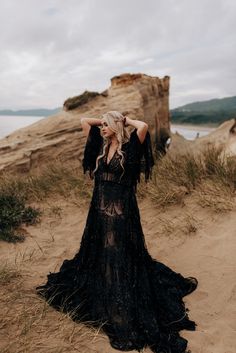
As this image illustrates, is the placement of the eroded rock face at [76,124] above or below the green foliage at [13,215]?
above

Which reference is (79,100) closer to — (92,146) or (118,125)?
(92,146)

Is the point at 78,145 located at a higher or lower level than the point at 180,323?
higher

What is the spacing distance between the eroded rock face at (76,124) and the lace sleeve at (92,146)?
4.90 m

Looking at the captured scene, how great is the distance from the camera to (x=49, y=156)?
9.31m

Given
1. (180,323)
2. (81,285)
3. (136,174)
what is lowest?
(180,323)

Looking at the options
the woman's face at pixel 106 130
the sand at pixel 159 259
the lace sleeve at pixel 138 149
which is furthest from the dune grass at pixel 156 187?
the woman's face at pixel 106 130

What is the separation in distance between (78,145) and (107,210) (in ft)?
18.3

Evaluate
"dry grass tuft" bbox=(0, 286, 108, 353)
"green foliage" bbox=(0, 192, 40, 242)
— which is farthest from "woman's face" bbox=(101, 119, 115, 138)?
"green foliage" bbox=(0, 192, 40, 242)

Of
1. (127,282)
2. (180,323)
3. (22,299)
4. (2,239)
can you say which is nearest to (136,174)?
(127,282)

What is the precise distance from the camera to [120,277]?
400 cm

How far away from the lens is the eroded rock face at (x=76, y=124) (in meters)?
9.24

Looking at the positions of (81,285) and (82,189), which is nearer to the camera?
(81,285)

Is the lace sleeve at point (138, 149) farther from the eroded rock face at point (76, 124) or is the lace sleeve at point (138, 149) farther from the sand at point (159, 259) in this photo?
the eroded rock face at point (76, 124)

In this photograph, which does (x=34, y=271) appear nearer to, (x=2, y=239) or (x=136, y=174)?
(x=2, y=239)
